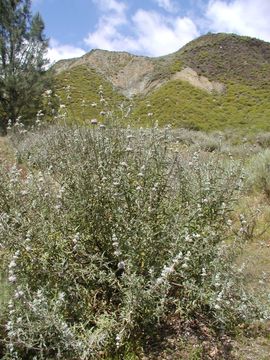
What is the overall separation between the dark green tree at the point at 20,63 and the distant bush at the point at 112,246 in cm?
1590

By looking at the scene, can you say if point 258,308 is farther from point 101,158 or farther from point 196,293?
point 101,158

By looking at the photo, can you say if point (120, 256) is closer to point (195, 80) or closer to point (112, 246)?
point (112, 246)

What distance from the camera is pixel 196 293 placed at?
10.6 ft

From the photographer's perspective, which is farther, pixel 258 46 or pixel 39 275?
pixel 258 46

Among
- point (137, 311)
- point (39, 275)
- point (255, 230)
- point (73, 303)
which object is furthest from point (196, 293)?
point (255, 230)

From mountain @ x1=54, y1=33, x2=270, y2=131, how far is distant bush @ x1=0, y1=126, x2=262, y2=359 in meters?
20.0

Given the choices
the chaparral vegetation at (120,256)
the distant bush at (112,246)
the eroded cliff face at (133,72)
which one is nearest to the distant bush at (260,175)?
the chaparral vegetation at (120,256)

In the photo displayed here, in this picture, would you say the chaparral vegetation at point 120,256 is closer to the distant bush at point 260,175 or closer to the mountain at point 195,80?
the distant bush at point 260,175

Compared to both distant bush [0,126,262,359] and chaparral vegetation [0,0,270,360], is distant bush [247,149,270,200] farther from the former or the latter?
distant bush [0,126,262,359]

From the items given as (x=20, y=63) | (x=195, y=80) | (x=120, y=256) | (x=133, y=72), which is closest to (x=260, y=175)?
(x=120, y=256)

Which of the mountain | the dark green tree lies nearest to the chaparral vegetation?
the dark green tree

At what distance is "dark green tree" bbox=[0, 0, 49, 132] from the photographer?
19.0m

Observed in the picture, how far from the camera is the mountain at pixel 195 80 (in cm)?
2730

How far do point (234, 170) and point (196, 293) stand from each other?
1.40 metres
